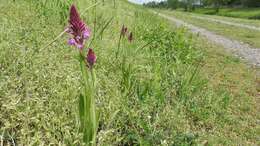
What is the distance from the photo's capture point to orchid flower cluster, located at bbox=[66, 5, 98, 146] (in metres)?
2.12

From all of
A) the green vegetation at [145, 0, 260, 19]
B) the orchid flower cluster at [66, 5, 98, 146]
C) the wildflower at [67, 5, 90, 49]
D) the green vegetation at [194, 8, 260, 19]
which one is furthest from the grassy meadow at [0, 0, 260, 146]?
the green vegetation at [145, 0, 260, 19]

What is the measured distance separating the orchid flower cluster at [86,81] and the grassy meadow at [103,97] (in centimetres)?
9

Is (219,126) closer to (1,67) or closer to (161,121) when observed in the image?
(161,121)

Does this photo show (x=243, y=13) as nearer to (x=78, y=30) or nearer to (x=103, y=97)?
(x=103, y=97)

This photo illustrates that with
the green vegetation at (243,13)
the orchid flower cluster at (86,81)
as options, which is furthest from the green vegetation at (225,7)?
the orchid flower cluster at (86,81)

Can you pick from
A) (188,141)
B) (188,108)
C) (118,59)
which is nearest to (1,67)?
(118,59)

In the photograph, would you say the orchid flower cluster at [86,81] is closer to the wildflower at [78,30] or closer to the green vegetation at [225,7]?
the wildflower at [78,30]

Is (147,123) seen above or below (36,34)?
below

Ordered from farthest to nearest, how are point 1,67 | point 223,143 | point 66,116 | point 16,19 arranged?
point 16,19
point 223,143
point 1,67
point 66,116

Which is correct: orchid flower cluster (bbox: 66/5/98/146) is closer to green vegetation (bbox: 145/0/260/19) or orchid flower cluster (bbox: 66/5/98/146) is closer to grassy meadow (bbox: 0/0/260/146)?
grassy meadow (bbox: 0/0/260/146)

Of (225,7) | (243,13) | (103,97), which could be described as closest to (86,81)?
(103,97)

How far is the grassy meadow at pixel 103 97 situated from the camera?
7.92 feet

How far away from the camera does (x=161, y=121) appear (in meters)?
3.21

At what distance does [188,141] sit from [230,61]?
6.46 meters
